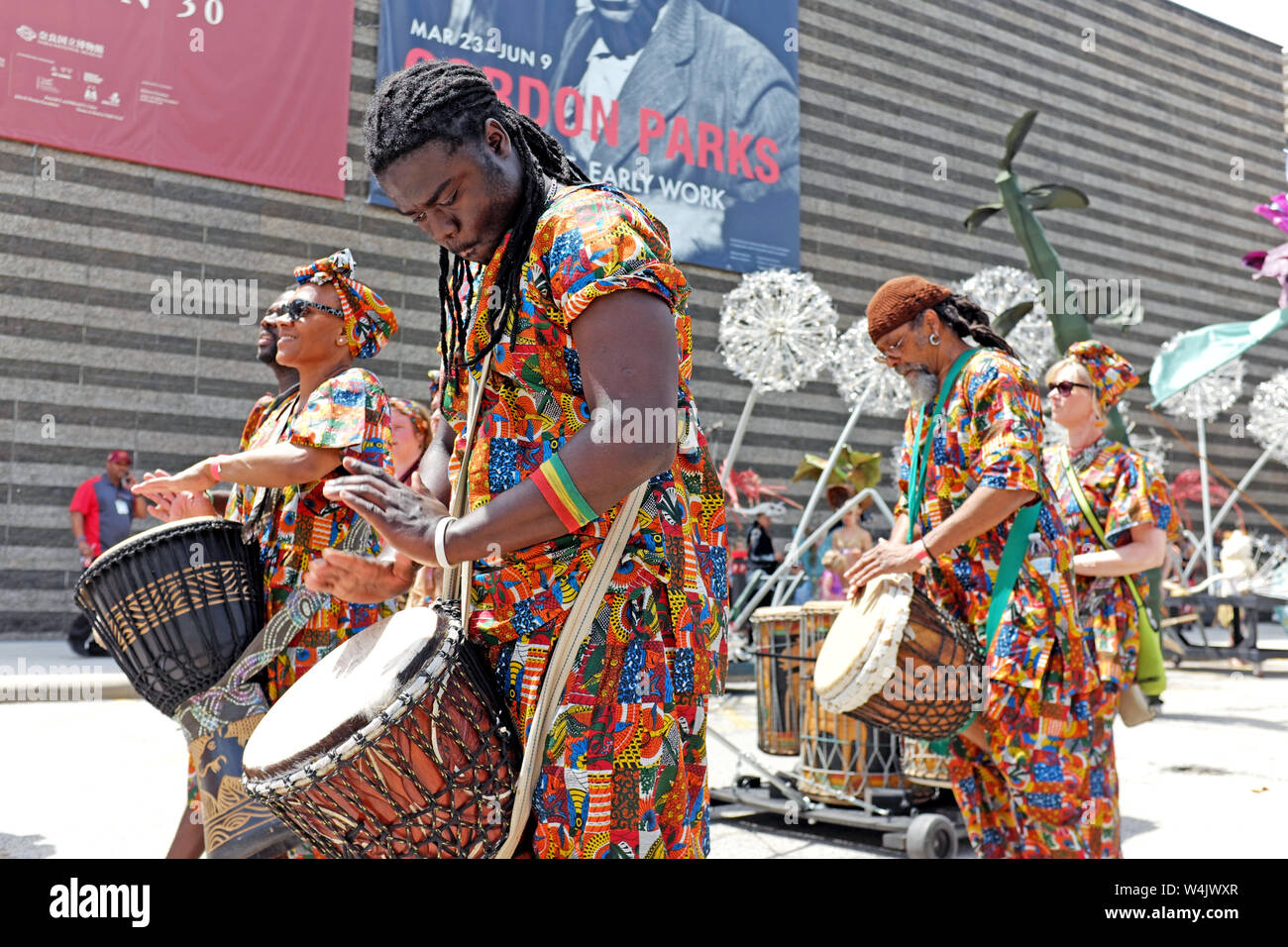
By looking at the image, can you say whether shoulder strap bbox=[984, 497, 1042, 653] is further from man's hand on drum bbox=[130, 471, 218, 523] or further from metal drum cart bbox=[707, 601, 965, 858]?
man's hand on drum bbox=[130, 471, 218, 523]

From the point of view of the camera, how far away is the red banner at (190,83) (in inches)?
396

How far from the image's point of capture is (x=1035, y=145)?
17891 mm

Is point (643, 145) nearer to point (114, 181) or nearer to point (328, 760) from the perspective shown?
point (114, 181)

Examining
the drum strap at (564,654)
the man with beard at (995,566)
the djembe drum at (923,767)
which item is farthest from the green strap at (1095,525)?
the drum strap at (564,654)

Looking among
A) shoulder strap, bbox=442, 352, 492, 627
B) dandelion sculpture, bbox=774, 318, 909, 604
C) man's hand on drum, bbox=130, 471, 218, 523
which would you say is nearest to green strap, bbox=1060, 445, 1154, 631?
dandelion sculpture, bbox=774, 318, 909, 604

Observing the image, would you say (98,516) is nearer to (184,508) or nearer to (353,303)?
(184,508)

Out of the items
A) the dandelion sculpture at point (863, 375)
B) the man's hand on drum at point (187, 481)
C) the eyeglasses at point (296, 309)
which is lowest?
the man's hand on drum at point (187, 481)

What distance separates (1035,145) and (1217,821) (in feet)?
51.6

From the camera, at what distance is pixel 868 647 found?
8.83ft

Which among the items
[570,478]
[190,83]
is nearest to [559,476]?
[570,478]

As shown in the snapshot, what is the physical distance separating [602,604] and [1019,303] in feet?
19.6

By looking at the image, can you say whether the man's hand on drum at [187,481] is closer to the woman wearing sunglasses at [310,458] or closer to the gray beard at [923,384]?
the woman wearing sunglasses at [310,458]

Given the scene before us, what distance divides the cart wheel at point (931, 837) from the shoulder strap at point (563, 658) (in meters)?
2.83
